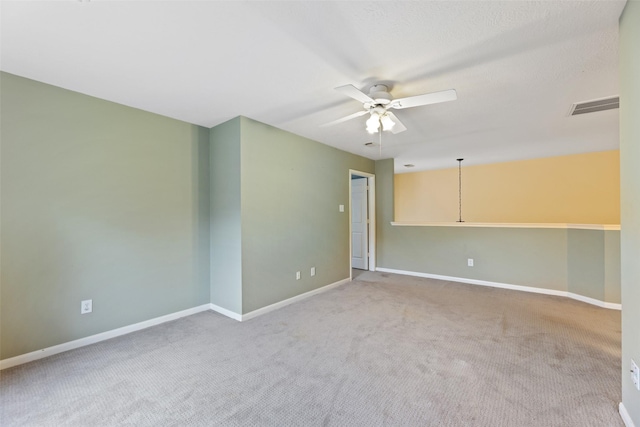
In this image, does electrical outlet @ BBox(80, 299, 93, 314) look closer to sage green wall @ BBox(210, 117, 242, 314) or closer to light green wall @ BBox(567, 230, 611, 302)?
sage green wall @ BBox(210, 117, 242, 314)

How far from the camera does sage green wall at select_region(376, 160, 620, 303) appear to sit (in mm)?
3553

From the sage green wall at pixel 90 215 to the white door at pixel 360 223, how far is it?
10.6 feet

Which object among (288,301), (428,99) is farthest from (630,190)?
(288,301)

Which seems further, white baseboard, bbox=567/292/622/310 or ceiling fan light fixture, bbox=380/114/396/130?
white baseboard, bbox=567/292/622/310

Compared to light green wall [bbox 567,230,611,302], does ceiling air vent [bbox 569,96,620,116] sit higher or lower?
higher

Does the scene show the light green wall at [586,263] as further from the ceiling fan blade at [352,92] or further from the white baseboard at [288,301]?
the ceiling fan blade at [352,92]

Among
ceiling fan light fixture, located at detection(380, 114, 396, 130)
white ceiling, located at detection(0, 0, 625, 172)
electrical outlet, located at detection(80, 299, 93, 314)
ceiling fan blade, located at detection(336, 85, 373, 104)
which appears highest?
white ceiling, located at detection(0, 0, 625, 172)

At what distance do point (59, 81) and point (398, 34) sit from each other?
2671mm

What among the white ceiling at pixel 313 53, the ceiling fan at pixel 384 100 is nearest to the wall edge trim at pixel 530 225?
the white ceiling at pixel 313 53

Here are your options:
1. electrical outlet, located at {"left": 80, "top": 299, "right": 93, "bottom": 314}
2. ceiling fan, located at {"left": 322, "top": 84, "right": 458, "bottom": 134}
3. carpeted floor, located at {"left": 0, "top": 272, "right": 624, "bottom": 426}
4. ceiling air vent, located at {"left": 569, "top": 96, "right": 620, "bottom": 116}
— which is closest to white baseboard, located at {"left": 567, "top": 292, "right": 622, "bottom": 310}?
carpeted floor, located at {"left": 0, "top": 272, "right": 624, "bottom": 426}

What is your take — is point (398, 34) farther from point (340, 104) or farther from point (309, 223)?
point (309, 223)

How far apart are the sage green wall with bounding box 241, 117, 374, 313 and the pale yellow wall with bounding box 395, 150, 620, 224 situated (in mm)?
3246

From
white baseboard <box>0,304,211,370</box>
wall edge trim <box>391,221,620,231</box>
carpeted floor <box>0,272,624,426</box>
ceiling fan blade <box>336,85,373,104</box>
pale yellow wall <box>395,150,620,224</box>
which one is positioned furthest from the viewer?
pale yellow wall <box>395,150,620,224</box>

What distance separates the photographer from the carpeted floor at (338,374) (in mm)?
1593
